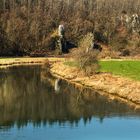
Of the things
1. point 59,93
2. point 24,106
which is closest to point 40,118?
point 24,106

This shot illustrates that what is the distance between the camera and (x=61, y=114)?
5650cm

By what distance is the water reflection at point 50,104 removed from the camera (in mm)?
53597

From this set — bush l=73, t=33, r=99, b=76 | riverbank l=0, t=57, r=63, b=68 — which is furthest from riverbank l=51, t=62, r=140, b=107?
riverbank l=0, t=57, r=63, b=68

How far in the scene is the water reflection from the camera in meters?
53.6

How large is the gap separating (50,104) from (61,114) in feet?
23.3

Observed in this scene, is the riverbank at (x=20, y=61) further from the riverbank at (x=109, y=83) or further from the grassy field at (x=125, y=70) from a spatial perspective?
the grassy field at (x=125, y=70)

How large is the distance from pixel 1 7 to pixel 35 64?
71.2 metres

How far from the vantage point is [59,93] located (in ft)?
240

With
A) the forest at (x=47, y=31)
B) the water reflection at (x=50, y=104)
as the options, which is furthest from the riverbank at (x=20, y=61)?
the water reflection at (x=50, y=104)

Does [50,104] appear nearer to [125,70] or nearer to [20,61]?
[125,70]

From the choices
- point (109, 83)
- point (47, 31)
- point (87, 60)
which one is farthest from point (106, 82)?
point (47, 31)

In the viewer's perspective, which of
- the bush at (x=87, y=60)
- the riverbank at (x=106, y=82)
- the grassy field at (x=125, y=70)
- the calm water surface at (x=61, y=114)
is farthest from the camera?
the bush at (x=87, y=60)

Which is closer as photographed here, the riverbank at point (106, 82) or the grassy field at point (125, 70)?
the riverbank at point (106, 82)

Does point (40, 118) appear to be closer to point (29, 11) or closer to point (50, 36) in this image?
point (50, 36)
